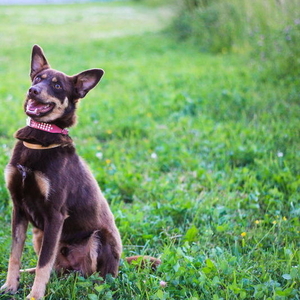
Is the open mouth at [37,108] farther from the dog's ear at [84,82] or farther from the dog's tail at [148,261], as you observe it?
the dog's tail at [148,261]

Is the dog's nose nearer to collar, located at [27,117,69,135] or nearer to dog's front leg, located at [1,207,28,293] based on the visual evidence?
collar, located at [27,117,69,135]

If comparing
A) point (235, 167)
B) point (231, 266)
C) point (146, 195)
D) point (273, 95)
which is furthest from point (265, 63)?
point (231, 266)

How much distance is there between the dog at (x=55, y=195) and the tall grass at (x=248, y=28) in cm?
581

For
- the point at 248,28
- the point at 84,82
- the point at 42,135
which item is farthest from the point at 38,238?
the point at 248,28

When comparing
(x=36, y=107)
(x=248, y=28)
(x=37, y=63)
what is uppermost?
(x=37, y=63)

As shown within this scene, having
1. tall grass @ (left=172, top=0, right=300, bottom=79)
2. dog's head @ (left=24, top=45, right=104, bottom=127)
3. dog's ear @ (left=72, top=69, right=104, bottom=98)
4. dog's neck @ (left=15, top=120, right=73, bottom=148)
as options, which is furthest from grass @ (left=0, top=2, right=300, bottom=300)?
dog's ear @ (left=72, top=69, right=104, bottom=98)

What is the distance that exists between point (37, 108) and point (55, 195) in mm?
601

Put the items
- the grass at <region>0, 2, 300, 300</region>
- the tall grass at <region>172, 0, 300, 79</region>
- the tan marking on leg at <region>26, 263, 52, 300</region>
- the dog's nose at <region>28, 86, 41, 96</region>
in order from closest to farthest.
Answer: the tan marking on leg at <region>26, 263, 52, 300</region>, the dog's nose at <region>28, 86, 41, 96</region>, the grass at <region>0, 2, 300, 300</region>, the tall grass at <region>172, 0, 300, 79</region>

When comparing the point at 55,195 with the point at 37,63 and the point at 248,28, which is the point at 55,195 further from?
the point at 248,28

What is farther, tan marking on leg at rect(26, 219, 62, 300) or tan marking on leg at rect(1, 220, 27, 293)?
tan marking on leg at rect(1, 220, 27, 293)

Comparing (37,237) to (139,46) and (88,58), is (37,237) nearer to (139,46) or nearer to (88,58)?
(88,58)

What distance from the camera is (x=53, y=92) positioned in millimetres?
2953

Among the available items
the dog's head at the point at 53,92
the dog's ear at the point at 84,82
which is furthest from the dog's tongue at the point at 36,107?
the dog's ear at the point at 84,82

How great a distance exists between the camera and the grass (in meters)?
2.95
